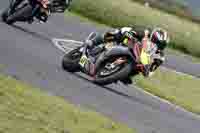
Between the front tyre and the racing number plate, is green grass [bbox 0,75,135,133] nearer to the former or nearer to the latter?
the front tyre

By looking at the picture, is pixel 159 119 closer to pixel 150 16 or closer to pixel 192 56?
pixel 192 56

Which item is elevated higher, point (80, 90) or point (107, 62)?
point (107, 62)

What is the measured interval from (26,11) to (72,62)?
14.5 feet

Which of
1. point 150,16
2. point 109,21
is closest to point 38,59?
point 109,21

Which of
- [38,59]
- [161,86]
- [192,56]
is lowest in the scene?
[192,56]

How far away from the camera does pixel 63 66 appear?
51.6 ft

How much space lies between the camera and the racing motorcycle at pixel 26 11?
19406 mm

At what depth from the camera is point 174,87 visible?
19.3 meters

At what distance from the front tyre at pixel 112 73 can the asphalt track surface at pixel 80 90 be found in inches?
8.5

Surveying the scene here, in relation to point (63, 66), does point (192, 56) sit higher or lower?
lower

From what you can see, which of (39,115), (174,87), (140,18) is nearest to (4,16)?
(174,87)

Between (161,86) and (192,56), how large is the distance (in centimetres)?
1152

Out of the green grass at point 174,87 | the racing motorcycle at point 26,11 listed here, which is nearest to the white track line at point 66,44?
the racing motorcycle at point 26,11

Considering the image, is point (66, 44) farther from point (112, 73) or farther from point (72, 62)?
point (112, 73)
